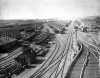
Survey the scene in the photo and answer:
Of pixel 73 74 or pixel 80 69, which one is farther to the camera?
pixel 80 69

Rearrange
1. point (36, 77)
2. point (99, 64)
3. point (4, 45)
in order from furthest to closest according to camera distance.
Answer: point (4, 45) → point (99, 64) → point (36, 77)

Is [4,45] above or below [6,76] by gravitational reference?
above

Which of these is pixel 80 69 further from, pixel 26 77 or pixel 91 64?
pixel 26 77

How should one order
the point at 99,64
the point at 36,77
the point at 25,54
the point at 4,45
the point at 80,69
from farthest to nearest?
the point at 4,45 < the point at 25,54 < the point at 99,64 < the point at 80,69 < the point at 36,77

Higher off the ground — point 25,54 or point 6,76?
point 25,54

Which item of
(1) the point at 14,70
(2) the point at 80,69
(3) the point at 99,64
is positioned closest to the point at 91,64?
(3) the point at 99,64

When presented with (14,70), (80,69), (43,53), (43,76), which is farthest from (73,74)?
(43,53)

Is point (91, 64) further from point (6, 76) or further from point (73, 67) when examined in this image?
point (6, 76)

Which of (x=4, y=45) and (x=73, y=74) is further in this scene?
(x=4, y=45)

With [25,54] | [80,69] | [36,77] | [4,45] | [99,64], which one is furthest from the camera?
[4,45]
